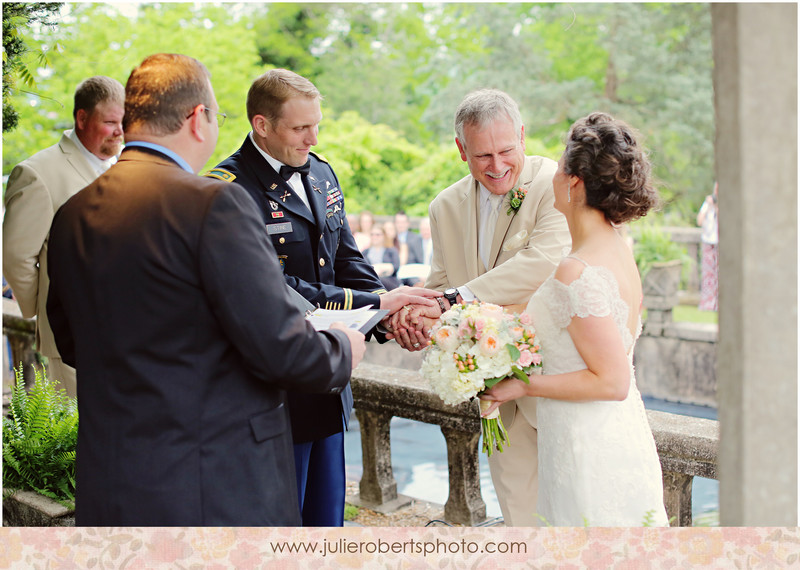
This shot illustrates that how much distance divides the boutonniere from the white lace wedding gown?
815 millimetres

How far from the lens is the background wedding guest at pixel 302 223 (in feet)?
11.3

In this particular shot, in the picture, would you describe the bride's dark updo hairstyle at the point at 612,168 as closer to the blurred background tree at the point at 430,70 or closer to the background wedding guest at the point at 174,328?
the background wedding guest at the point at 174,328

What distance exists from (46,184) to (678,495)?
3.47 meters

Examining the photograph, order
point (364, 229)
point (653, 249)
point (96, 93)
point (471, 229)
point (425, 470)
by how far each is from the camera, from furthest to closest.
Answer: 1. point (364, 229)
2. point (653, 249)
3. point (425, 470)
4. point (96, 93)
5. point (471, 229)

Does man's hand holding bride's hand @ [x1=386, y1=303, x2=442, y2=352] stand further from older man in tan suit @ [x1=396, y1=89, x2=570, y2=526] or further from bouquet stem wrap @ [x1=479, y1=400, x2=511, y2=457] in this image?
bouquet stem wrap @ [x1=479, y1=400, x2=511, y2=457]

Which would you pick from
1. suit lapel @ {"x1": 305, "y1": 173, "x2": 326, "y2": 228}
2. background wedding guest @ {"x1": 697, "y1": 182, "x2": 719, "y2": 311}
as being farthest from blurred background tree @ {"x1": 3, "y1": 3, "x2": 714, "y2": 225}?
suit lapel @ {"x1": 305, "y1": 173, "x2": 326, "y2": 228}

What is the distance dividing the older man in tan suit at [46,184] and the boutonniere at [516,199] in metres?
2.21

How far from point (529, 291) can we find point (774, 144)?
1.50 metres

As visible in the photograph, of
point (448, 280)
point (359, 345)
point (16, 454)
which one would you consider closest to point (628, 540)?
point (359, 345)

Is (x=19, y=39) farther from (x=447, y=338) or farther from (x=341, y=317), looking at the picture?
(x=447, y=338)

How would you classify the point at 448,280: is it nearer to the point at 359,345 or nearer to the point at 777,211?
the point at 359,345

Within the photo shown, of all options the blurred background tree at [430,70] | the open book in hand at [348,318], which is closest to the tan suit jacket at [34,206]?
the open book in hand at [348,318]

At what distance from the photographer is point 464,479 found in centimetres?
422

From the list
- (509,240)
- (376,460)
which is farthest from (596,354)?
(376,460)
